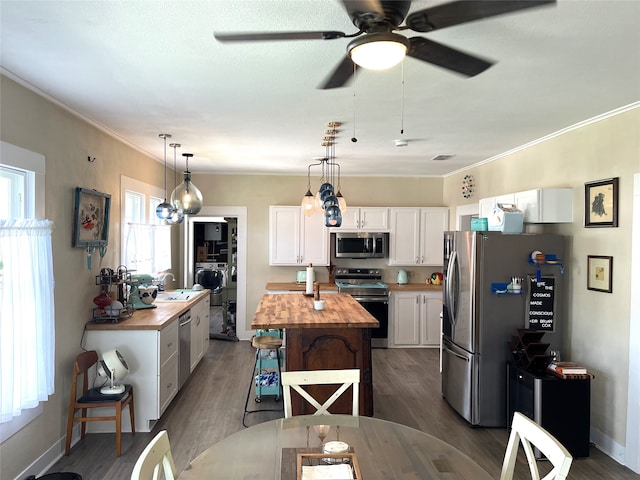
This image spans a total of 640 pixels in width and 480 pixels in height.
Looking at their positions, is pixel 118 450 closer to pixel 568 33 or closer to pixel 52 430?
pixel 52 430

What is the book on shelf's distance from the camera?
327 cm

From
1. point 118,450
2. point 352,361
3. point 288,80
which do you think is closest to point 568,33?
point 288,80

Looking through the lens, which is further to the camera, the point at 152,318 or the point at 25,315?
the point at 152,318

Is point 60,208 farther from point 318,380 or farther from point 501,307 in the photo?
point 501,307

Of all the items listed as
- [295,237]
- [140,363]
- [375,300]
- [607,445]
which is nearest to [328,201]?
[140,363]

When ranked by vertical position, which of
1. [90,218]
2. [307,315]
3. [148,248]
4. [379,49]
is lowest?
[307,315]

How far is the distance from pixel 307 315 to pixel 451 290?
1.46m

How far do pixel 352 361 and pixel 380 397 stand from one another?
43.4 inches

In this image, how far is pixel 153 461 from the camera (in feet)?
5.21

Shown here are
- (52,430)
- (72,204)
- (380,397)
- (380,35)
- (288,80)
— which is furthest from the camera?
(380,397)

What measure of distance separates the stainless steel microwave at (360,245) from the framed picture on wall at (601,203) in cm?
327

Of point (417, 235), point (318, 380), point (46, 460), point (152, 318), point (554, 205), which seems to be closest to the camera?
point (318, 380)

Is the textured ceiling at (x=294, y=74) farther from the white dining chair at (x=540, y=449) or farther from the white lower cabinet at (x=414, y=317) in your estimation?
the white lower cabinet at (x=414, y=317)

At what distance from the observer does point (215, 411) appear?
13.2ft
